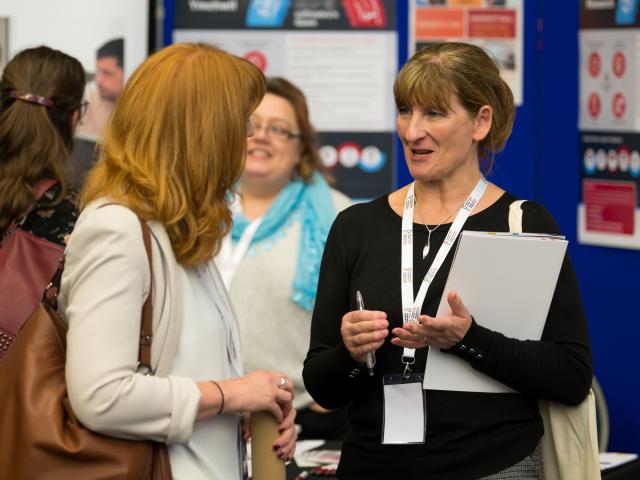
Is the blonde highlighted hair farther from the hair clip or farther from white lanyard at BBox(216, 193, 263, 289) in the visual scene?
white lanyard at BBox(216, 193, 263, 289)

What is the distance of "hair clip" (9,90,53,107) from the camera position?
8.78ft

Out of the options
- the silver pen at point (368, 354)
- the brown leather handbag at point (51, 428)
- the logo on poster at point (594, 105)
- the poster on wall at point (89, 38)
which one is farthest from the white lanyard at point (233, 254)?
the brown leather handbag at point (51, 428)

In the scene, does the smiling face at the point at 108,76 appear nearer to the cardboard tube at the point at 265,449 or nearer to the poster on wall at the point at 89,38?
the poster on wall at the point at 89,38

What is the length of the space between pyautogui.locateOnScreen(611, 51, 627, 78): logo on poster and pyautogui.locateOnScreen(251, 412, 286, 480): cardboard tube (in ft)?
10.9

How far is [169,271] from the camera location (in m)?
1.90

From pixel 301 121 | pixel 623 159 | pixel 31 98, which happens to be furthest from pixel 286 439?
pixel 623 159

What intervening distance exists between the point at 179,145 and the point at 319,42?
3.18 m

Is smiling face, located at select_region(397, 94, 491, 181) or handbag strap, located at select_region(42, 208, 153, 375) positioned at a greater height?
smiling face, located at select_region(397, 94, 491, 181)

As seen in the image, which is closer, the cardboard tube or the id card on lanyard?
the cardboard tube

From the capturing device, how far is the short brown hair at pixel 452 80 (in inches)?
89.9

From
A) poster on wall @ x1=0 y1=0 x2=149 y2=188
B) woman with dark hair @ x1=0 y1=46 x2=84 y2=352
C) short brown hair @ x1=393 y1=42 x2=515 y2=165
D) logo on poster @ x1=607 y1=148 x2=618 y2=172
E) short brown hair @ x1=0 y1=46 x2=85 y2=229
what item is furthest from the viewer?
logo on poster @ x1=607 y1=148 x2=618 y2=172

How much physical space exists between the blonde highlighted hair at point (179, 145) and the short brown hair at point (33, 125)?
2.25ft

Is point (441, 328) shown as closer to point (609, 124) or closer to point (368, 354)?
point (368, 354)

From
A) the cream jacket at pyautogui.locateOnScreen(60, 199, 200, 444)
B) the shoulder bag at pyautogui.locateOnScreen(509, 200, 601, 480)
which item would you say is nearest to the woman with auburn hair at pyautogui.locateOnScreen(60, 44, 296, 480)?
the cream jacket at pyautogui.locateOnScreen(60, 199, 200, 444)
